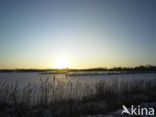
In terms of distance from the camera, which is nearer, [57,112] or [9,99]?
[57,112]

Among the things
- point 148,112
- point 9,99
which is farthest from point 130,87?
point 9,99

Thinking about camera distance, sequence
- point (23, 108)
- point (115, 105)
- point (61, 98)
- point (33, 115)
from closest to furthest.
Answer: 1. point (33, 115)
2. point (23, 108)
3. point (115, 105)
4. point (61, 98)

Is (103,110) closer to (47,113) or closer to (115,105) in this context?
(115,105)

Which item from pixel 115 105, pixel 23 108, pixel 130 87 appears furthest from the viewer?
pixel 130 87

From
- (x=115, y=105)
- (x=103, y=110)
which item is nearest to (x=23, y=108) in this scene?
(x=103, y=110)

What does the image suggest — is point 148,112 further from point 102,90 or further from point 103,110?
point 102,90

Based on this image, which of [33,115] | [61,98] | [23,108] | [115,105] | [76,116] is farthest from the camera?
[61,98]

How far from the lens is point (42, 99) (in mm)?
6637

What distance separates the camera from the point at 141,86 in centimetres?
981

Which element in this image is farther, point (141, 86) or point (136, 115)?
point (141, 86)

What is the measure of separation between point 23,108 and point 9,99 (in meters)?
1.67

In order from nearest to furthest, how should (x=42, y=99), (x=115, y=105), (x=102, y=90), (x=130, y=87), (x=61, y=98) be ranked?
1. (x=115, y=105)
2. (x=42, y=99)
3. (x=61, y=98)
4. (x=102, y=90)
5. (x=130, y=87)

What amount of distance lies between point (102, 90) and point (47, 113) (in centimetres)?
436

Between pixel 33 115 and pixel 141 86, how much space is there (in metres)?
8.09
